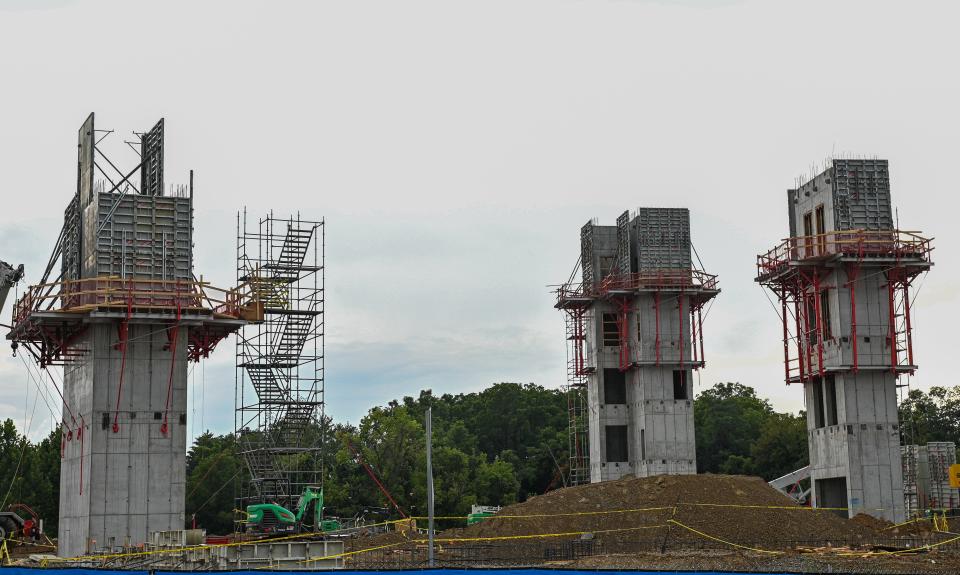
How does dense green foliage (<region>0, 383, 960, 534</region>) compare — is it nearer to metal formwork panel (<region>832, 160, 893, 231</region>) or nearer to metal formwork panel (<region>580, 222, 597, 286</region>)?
metal formwork panel (<region>832, 160, 893, 231</region>)

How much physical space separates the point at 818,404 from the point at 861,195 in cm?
1072

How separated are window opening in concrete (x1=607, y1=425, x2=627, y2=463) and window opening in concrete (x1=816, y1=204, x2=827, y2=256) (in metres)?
18.0

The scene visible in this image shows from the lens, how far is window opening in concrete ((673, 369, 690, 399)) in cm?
6938

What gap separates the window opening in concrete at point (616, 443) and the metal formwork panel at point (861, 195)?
779 inches

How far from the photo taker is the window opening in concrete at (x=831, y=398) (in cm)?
5912

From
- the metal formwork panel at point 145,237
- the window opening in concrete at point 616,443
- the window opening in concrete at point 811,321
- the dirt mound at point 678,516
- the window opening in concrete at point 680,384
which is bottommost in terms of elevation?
the dirt mound at point 678,516

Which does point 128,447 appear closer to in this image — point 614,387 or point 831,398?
point 831,398

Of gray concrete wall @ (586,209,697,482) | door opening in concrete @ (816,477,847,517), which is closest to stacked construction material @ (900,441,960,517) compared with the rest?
door opening in concrete @ (816,477,847,517)

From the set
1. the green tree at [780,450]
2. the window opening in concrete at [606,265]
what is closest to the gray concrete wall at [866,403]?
the window opening in concrete at [606,265]

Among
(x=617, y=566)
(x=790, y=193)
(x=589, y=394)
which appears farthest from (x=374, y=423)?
(x=617, y=566)

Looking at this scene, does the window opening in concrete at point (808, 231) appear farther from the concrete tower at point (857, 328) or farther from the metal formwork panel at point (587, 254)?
the metal formwork panel at point (587, 254)

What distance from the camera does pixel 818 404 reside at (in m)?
60.9

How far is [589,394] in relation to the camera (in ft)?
243

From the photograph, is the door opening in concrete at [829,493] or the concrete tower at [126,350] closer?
the concrete tower at [126,350]
